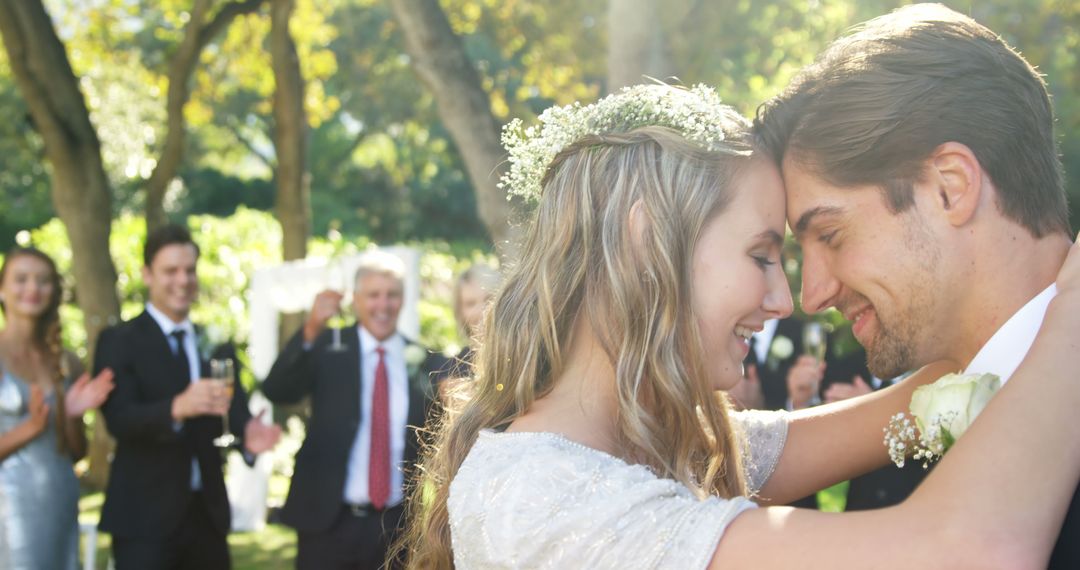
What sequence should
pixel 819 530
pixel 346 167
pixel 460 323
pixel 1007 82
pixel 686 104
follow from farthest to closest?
pixel 346 167 → pixel 460 323 → pixel 686 104 → pixel 1007 82 → pixel 819 530

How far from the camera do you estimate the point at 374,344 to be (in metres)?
6.70

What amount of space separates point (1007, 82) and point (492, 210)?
475 centimetres

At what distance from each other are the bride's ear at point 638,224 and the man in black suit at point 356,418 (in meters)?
3.93

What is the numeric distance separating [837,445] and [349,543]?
13.0ft

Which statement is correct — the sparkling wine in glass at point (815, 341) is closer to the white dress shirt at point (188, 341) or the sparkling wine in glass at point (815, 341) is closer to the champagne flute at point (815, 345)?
the champagne flute at point (815, 345)

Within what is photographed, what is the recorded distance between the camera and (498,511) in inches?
79.2

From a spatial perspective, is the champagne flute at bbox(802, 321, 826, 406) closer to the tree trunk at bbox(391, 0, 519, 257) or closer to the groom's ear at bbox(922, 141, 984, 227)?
the tree trunk at bbox(391, 0, 519, 257)

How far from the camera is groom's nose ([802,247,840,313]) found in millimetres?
2527

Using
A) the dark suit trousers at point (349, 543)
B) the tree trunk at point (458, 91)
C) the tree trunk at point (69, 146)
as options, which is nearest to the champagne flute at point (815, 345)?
the tree trunk at point (458, 91)

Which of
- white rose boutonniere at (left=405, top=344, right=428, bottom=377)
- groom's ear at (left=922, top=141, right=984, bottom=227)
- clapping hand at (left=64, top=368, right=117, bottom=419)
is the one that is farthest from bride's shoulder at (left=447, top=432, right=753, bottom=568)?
clapping hand at (left=64, top=368, right=117, bottom=419)

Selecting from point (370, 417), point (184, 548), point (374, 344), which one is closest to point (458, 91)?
point (374, 344)

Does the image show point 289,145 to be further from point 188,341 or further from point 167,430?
point 167,430

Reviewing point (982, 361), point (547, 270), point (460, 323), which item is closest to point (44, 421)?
point (460, 323)

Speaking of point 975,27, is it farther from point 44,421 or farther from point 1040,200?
point 44,421
